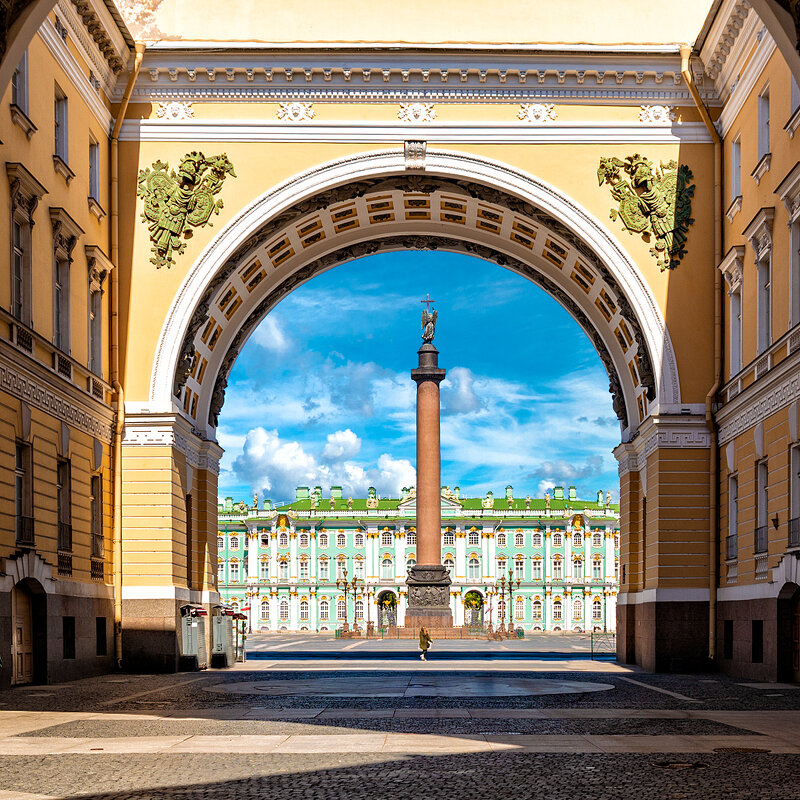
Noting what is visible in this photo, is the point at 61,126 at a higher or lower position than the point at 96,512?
higher

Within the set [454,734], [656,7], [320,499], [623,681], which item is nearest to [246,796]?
[454,734]

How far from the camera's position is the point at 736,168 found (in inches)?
1332

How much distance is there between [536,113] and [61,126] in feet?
42.7

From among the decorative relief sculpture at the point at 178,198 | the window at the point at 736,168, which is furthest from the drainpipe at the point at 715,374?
the decorative relief sculpture at the point at 178,198

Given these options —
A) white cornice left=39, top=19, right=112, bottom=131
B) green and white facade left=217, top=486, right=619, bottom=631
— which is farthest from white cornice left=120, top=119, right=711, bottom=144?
green and white facade left=217, top=486, right=619, bottom=631

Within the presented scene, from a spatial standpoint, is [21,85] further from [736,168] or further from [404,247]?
[736,168]

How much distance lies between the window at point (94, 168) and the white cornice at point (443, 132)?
1.42 meters

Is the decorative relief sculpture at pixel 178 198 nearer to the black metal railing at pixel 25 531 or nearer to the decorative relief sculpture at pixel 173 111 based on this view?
the decorative relief sculpture at pixel 173 111

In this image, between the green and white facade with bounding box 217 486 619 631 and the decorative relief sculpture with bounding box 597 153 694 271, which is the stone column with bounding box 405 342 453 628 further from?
the green and white facade with bounding box 217 486 619 631

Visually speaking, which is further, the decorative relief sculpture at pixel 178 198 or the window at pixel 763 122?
the decorative relief sculpture at pixel 178 198

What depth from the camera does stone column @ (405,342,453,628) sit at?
73.8 meters

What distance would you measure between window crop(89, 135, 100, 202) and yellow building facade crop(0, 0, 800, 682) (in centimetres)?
45

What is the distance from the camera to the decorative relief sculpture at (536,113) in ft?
117

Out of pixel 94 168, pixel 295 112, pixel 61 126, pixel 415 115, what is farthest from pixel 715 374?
pixel 61 126
